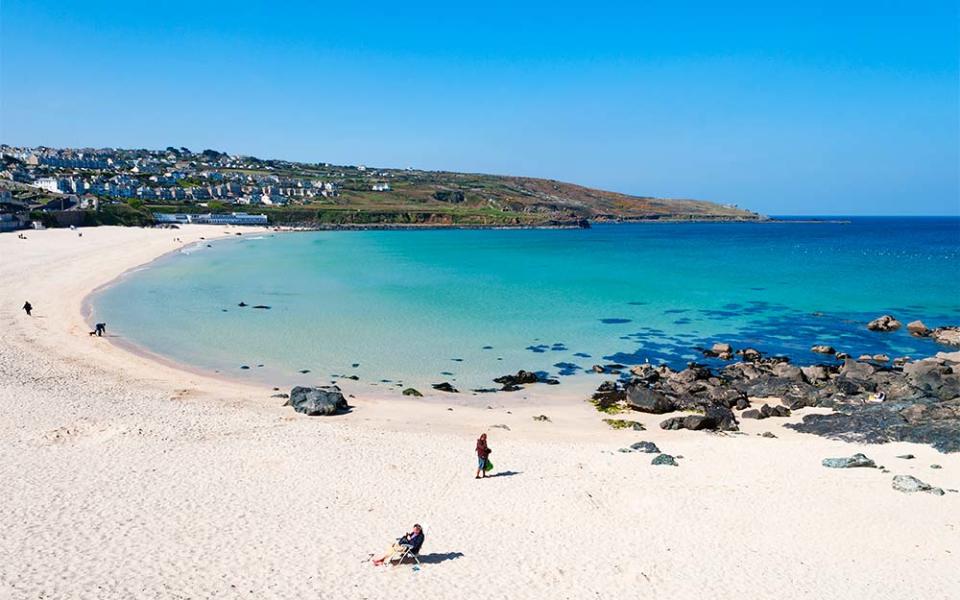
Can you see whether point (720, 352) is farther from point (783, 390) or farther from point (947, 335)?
point (947, 335)

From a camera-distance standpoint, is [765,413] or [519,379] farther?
[519,379]

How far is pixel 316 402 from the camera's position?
2048cm

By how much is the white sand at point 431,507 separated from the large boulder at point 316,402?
2.03 feet

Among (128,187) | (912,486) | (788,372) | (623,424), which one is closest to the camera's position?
(912,486)

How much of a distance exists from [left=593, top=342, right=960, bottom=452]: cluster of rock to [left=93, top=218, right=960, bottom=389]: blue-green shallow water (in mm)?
3437

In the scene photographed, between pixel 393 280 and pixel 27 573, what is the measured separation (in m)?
47.6

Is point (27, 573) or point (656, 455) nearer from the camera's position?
point (27, 573)

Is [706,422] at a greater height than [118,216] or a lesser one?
lesser

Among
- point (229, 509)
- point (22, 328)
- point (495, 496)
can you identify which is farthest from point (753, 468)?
point (22, 328)

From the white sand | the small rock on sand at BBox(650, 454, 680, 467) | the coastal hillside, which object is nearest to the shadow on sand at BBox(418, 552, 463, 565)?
the white sand

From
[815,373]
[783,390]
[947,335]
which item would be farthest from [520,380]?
[947,335]

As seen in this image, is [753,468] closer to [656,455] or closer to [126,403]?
[656,455]

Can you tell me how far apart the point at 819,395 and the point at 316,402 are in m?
17.7

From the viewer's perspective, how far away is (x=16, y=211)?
283 feet
